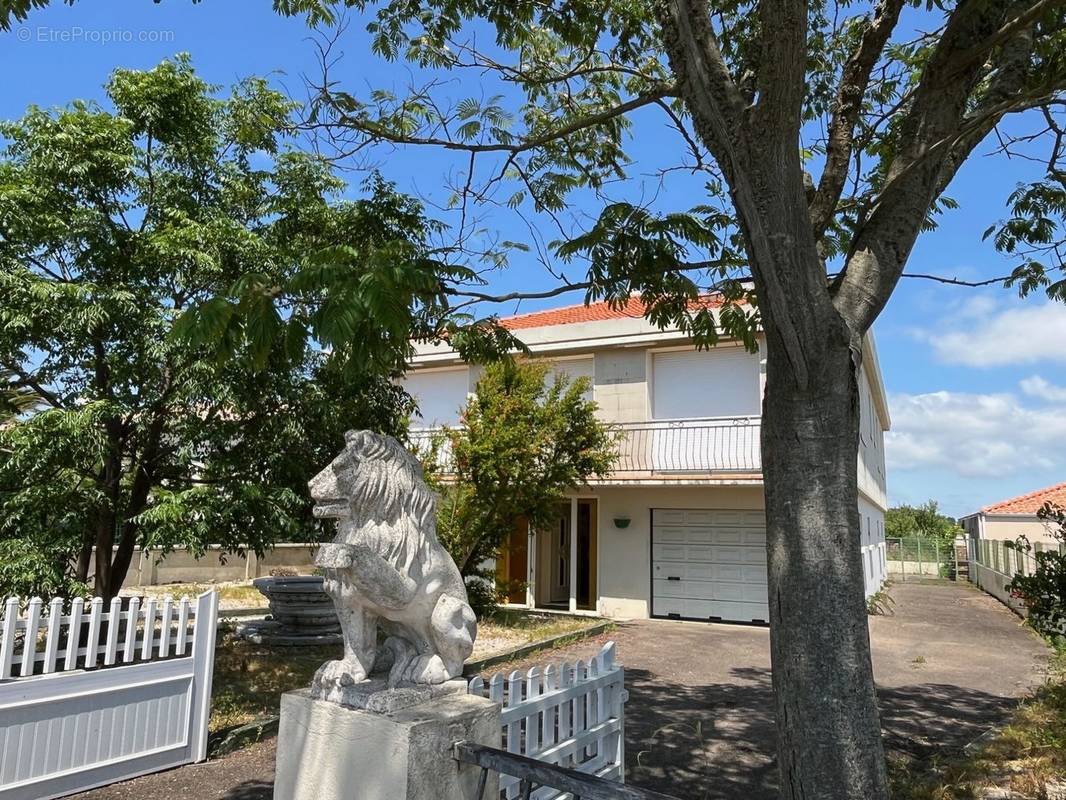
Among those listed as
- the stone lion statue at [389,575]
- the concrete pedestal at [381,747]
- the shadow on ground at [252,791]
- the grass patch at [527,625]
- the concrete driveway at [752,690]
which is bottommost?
the concrete driveway at [752,690]

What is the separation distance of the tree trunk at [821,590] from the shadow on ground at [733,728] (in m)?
2.38

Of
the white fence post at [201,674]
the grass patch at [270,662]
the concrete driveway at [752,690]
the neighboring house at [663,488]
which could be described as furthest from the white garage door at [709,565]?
the white fence post at [201,674]

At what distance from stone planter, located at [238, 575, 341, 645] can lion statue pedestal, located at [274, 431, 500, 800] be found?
294 inches

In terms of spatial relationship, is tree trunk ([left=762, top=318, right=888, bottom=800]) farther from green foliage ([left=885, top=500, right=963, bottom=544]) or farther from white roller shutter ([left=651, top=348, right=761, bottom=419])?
green foliage ([left=885, top=500, right=963, bottom=544])

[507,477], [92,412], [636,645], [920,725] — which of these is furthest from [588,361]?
[92,412]

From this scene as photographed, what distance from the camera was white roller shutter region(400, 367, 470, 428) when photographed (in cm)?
1672

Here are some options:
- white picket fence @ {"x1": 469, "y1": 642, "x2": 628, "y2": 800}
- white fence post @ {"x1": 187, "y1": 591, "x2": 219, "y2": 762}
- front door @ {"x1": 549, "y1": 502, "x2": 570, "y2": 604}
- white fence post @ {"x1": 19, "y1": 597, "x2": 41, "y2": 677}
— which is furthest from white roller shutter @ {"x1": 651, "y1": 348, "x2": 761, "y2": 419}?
white fence post @ {"x1": 19, "y1": 597, "x2": 41, "y2": 677}

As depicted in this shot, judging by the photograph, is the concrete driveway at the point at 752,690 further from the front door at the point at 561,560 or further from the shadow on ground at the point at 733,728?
the front door at the point at 561,560

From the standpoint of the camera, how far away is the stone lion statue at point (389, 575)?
2.66m

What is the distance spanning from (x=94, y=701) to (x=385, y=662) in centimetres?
325

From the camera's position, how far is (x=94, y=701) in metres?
4.86

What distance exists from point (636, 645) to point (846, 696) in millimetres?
8854

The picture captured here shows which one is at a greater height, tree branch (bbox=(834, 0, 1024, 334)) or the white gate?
tree branch (bbox=(834, 0, 1024, 334))

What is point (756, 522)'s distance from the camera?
1383 centimetres
